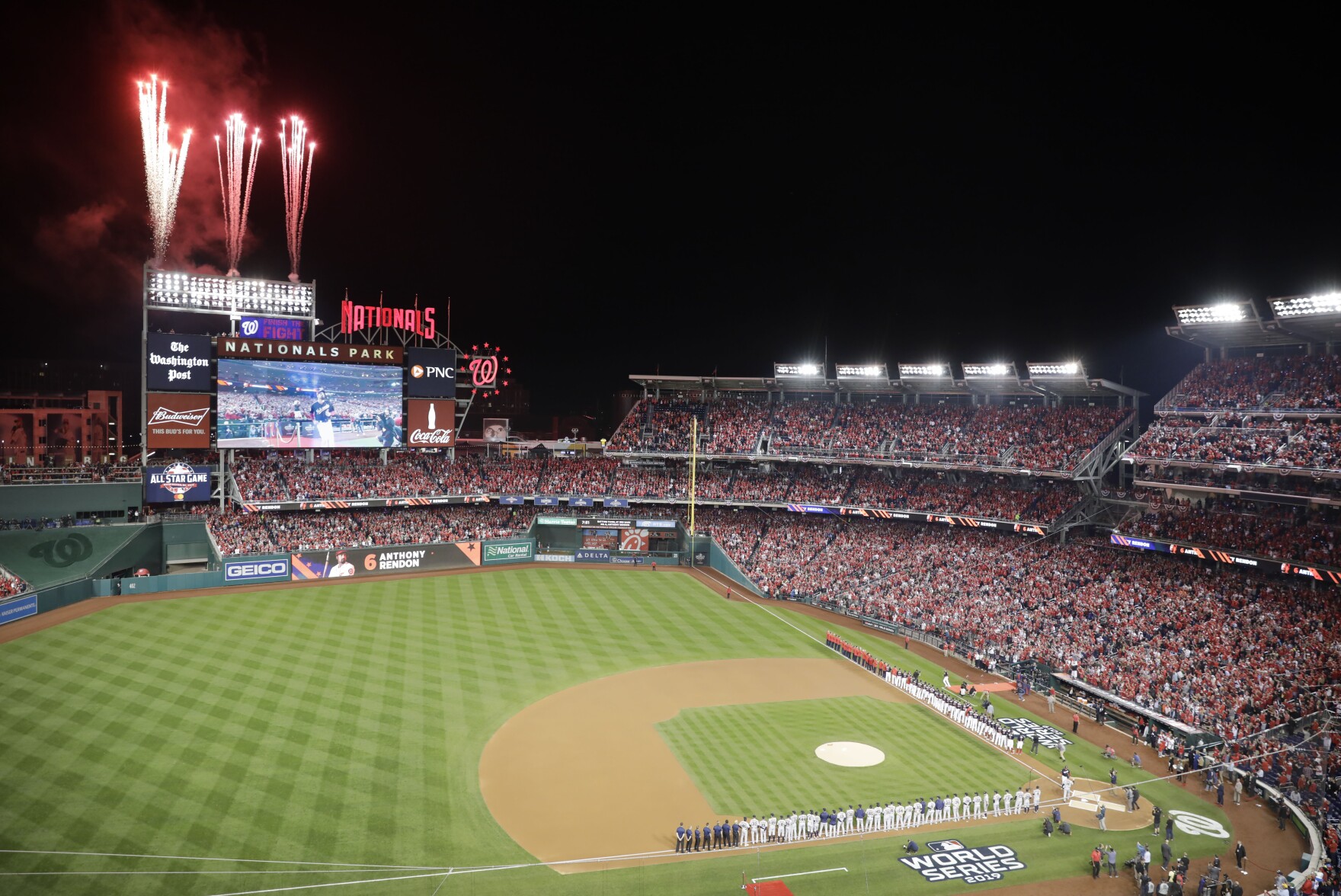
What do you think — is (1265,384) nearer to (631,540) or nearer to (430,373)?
(631,540)

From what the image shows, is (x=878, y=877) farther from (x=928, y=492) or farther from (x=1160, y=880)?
(x=928, y=492)

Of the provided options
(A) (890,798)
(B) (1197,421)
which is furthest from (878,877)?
(B) (1197,421)

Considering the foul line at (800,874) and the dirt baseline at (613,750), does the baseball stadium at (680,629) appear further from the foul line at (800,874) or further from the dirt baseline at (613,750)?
the dirt baseline at (613,750)

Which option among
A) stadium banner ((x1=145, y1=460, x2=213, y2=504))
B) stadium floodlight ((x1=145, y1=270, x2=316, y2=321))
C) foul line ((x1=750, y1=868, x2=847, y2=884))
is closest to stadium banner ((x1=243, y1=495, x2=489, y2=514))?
stadium banner ((x1=145, y1=460, x2=213, y2=504))

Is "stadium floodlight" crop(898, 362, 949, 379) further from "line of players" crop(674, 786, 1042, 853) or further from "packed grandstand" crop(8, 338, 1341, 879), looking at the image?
"line of players" crop(674, 786, 1042, 853)

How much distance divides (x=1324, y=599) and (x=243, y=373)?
180 feet

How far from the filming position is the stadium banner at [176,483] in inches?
1734

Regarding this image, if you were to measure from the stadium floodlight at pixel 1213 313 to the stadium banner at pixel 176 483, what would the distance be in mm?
53730

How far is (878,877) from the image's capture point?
18.3 meters

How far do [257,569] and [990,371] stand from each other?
44.8 meters

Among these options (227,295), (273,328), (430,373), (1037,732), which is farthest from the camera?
(430,373)

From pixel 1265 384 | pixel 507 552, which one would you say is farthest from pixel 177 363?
pixel 1265 384

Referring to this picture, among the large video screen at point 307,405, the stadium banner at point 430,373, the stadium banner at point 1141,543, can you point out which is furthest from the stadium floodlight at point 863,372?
the large video screen at point 307,405

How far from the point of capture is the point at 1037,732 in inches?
1053
